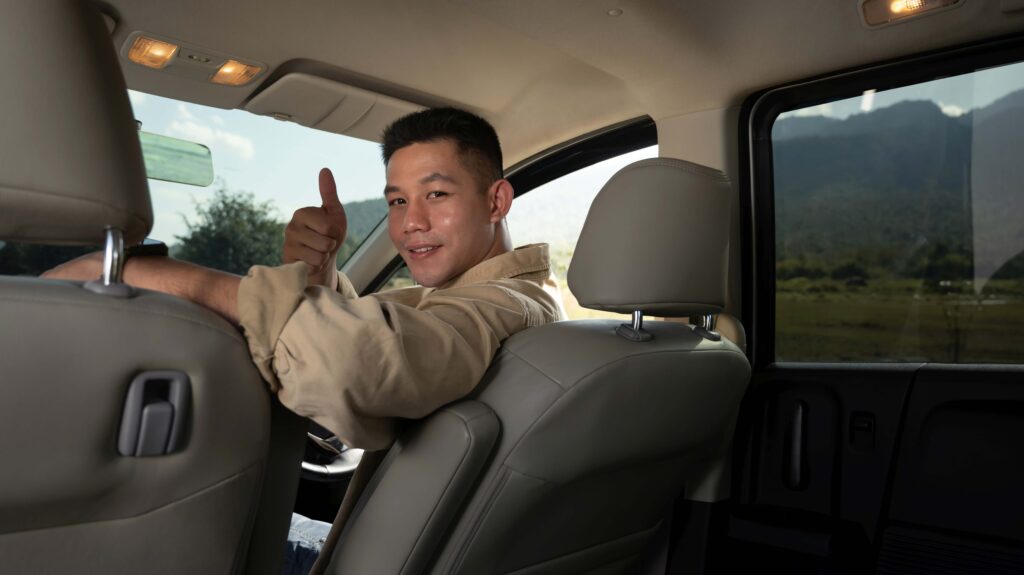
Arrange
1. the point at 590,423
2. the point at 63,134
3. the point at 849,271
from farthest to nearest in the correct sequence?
the point at 849,271 < the point at 590,423 < the point at 63,134

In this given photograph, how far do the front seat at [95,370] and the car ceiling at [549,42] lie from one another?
5.07ft

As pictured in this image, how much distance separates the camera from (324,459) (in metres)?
3.10

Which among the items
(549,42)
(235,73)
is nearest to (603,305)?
(549,42)

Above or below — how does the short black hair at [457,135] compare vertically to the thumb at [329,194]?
above

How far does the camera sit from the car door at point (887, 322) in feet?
7.16

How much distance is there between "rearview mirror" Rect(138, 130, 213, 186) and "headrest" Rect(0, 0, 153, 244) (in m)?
1.51

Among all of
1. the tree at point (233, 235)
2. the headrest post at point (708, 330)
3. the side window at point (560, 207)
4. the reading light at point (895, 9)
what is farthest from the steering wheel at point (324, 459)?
the reading light at point (895, 9)

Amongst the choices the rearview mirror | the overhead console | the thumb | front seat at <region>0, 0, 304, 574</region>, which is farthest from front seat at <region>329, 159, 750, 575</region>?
the overhead console

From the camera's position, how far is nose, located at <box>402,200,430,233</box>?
2.03m

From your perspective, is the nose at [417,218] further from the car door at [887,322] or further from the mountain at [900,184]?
the mountain at [900,184]

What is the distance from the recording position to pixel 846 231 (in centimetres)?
270

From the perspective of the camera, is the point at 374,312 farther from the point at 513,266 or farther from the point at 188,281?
the point at 513,266

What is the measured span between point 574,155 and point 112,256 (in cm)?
276

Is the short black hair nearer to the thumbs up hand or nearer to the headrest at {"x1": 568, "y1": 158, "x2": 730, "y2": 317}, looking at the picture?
the thumbs up hand
